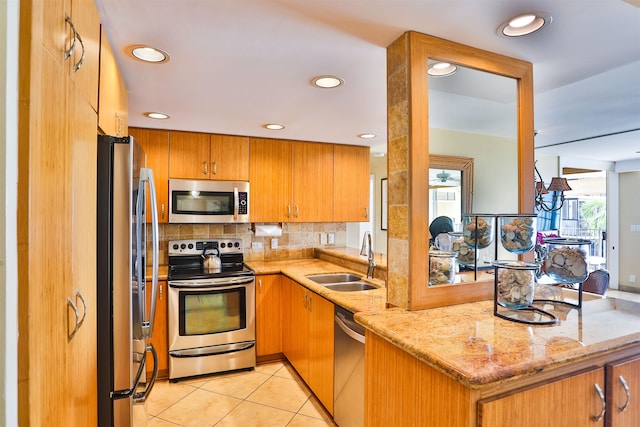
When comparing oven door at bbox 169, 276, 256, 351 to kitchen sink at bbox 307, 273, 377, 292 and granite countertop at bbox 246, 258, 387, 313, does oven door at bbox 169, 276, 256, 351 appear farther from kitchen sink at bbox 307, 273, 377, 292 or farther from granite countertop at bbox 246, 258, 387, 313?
kitchen sink at bbox 307, 273, 377, 292

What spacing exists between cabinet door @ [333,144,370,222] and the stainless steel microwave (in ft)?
3.41

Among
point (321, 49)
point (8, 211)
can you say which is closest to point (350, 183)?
point (321, 49)

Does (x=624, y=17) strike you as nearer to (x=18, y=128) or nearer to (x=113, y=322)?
(x=18, y=128)

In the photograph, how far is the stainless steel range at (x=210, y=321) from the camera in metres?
2.85

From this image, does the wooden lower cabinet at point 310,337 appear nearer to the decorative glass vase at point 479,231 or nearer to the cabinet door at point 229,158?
the decorative glass vase at point 479,231

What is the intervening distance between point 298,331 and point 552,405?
79.7 inches

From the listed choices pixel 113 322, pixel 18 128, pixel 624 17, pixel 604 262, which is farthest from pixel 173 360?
pixel 604 262

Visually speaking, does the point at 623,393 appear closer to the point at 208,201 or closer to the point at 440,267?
the point at 440,267

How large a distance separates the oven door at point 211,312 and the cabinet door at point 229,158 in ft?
3.42

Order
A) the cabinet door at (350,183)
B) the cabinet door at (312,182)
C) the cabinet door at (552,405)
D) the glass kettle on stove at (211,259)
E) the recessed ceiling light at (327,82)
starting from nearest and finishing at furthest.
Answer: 1. the cabinet door at (552,405)
2. the recessed ceiling light at (327,82)
3. the glass kettle on stove at (211,259)
4. the cabinet door at (312,182)
5. the cabinet door at (350,183)

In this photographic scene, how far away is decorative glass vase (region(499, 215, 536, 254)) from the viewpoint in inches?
60.8

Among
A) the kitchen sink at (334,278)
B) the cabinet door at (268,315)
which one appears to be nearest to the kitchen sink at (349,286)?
the kitchen sink at (334,278)

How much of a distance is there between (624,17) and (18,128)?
2.05 meters

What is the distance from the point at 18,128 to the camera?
2.23 feet
